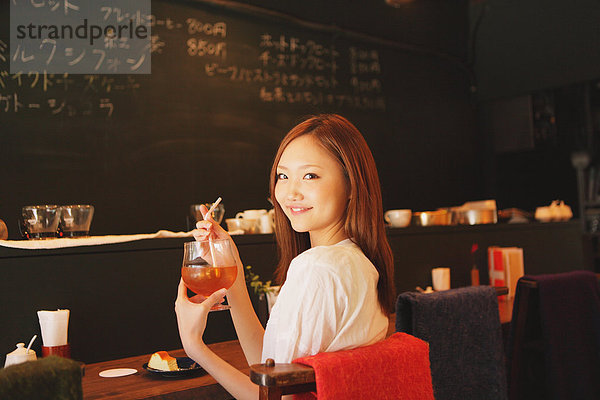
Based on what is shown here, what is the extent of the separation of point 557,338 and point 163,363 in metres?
1.54

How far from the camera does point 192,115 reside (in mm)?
3676

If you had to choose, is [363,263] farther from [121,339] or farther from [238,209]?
[238,209]

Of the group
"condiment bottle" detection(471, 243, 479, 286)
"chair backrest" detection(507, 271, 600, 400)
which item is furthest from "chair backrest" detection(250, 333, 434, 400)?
"condiment bottle" detection(471, 243, 479, 286)

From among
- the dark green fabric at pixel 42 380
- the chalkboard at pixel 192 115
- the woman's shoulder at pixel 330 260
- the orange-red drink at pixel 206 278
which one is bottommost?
the dark green fabric at pixel 42 380

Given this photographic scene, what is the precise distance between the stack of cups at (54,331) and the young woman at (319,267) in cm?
56

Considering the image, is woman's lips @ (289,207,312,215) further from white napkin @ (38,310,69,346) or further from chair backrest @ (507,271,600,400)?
chair backrest @ (507,271,600,400)

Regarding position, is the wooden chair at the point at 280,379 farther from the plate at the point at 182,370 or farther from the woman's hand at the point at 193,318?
the plate at the point at 182,370

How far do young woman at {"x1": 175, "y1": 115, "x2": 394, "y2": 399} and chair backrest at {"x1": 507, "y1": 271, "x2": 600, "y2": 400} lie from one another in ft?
3.60

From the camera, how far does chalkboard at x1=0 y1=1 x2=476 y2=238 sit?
322 centimetres

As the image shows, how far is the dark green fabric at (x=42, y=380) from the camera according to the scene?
85 centimetres

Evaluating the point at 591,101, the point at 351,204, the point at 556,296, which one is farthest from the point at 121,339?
A: the point at 591,101

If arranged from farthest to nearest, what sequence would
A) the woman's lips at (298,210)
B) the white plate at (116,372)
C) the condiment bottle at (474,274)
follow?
the condiment bottle at (474,274)
the white plate at (116,372)
the woman's lips at (298,210)

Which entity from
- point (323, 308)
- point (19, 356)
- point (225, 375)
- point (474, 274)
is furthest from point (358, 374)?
point (474, 274)

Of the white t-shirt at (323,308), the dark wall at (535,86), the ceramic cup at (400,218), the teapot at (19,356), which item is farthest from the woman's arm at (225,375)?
the dark wall at (535,86)
